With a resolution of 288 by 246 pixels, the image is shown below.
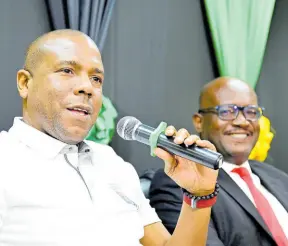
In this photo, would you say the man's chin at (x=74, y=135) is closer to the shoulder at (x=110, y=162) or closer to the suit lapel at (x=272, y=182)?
the shoulder at (x=110, y=162)

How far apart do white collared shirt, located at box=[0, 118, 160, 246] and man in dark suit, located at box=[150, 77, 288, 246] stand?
0.43 m

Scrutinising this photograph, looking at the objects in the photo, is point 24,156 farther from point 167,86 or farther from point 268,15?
point 268,15

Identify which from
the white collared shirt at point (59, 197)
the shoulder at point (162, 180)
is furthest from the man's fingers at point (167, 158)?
the shoulder at point (162, 180)

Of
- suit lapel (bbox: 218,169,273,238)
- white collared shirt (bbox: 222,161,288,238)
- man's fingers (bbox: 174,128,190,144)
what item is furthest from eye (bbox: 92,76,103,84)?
white collared shirt (bbox: 222,161,288,238)

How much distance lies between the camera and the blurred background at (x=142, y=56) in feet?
6.72

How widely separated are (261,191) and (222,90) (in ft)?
1.78

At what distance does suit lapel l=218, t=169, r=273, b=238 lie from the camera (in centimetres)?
195

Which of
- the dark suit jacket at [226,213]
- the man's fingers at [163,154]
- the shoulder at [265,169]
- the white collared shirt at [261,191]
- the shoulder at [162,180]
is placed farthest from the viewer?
the shoulder at [265,169]

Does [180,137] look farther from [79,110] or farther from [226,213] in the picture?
[226,213]

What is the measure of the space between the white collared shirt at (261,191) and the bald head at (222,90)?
1.09ft

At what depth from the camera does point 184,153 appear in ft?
3.65

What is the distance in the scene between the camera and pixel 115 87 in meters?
2.43

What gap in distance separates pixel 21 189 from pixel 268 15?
2260 millimetres

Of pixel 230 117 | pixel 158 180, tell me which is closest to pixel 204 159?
pixel 158 180
